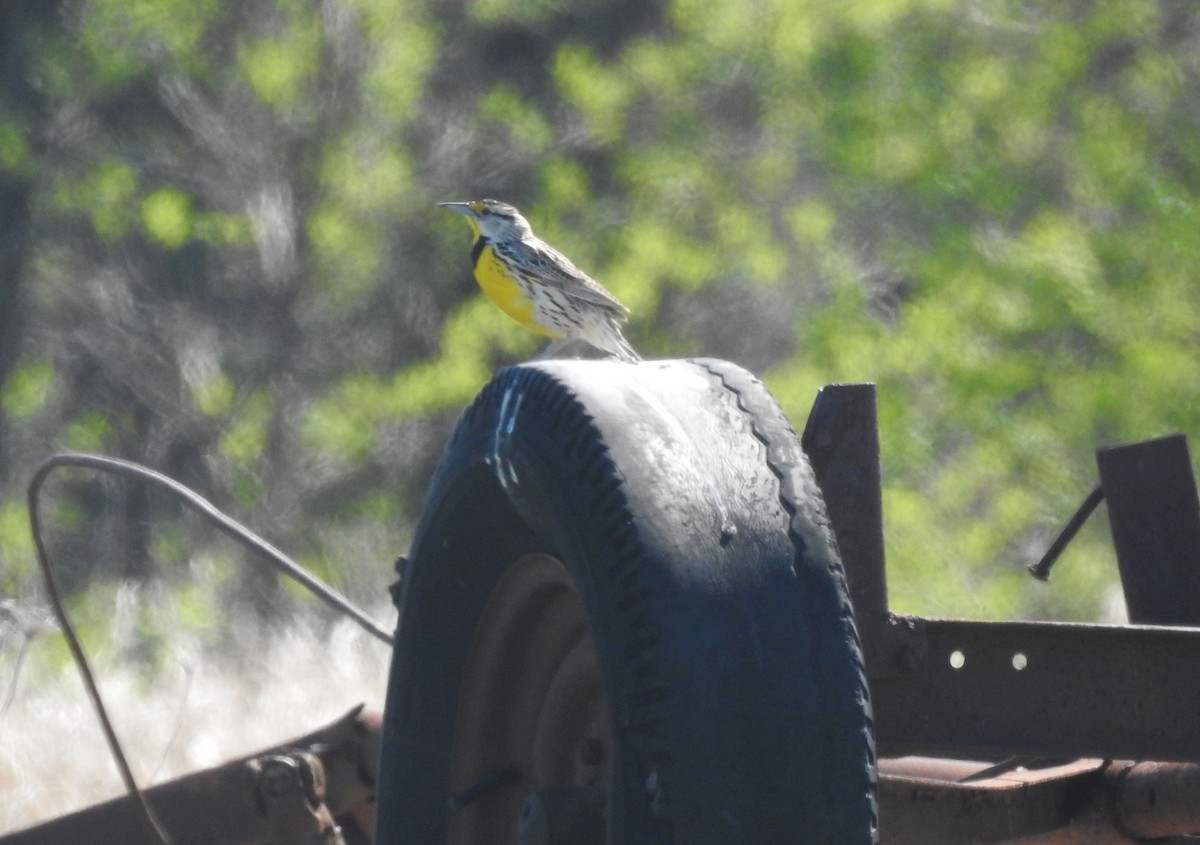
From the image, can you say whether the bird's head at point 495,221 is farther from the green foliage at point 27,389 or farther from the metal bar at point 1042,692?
the green foliage at point 27,389

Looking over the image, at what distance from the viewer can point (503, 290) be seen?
649cm

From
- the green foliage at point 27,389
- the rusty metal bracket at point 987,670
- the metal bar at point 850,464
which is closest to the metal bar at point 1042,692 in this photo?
the rusty metal bracket at point 987,670

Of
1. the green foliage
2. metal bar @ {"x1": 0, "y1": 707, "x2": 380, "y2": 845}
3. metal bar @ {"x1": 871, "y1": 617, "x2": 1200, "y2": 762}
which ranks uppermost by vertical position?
the green foliage

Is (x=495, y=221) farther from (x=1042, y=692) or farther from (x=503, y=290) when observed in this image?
(x=1042, y=692)

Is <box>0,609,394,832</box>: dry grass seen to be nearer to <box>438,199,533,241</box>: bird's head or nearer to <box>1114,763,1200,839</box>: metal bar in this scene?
<box>438,199,533,241</box>: bird's head

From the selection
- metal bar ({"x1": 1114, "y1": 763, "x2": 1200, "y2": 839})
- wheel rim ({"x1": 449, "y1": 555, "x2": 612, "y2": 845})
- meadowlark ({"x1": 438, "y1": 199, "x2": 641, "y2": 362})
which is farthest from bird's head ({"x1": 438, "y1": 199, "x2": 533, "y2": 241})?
wheel rim ({"x1": 449, "y1": 555, "x2": 612, "y2": 845})

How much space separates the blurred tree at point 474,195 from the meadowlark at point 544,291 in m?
3.45

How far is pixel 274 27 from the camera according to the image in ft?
36.8

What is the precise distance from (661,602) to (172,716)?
16.5 ft

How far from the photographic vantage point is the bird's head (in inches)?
271

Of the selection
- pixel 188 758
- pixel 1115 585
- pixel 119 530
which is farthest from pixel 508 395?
pixel 119 530

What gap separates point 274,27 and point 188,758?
6529 mm

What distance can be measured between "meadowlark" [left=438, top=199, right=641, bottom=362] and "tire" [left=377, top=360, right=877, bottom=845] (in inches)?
138

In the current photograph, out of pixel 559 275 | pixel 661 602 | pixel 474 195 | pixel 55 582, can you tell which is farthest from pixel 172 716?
pixel 474 195
